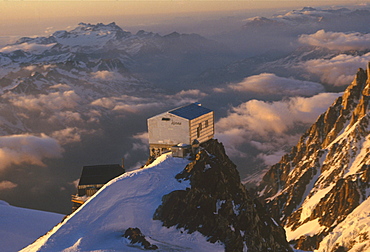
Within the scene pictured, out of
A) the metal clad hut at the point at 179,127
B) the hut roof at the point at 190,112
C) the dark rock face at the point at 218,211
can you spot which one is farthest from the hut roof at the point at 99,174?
the dark rock face at the point at 218,211

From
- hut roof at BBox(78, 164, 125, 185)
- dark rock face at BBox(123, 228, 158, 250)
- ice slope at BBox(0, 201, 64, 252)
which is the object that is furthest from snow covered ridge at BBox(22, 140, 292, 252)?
hut roof at BBox(78, 164, 125, 185)

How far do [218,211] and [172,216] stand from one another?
601 cm

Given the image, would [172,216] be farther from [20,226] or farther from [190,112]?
[20,226]

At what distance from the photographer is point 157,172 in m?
68.9

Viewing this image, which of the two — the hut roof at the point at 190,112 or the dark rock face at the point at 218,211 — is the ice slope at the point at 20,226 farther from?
the dark rock face at the point at 218,211

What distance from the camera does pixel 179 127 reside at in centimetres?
7881

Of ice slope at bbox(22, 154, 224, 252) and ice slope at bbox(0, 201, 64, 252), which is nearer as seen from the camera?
ice slope at bbox(22, 154, 224, 252)

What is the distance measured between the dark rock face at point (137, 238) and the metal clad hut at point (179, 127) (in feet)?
77.5

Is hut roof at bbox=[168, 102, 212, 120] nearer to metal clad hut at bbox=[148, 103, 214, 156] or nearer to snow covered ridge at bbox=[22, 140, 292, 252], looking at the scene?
metal clad hut at bbox=[148, 103, 214, 156]

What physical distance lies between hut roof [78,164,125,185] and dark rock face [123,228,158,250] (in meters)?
59.7

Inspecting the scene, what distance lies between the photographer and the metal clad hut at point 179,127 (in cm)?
7831

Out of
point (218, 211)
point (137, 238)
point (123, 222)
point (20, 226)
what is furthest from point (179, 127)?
point (20, 226)

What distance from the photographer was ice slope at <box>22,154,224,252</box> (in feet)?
186

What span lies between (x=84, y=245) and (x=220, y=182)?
2025cm
